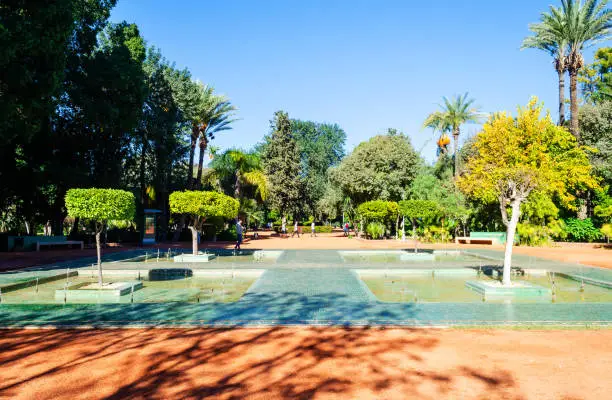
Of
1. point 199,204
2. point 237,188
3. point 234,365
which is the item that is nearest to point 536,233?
point 199,204

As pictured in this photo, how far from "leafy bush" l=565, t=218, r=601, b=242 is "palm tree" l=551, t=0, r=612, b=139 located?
19.0 ft

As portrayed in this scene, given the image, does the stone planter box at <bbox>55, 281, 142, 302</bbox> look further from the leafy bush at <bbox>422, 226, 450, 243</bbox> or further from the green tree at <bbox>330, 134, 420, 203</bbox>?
the green tree at <bbox>330, 134, 420, 203</bbox>

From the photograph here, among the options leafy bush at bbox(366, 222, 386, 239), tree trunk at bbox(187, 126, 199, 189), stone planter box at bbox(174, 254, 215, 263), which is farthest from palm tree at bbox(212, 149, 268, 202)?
stone planter box at bbox(174, 254, 215, 263)

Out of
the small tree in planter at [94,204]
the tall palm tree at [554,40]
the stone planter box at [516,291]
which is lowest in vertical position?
the stone planter box at [516,291]

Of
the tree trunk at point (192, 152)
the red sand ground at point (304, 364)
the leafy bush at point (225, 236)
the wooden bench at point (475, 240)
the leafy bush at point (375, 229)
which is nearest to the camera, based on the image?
the red sand ground at point (304, 364)

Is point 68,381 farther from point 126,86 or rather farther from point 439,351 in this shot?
point 126,86

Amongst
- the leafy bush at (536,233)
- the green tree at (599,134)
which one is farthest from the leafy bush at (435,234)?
the green tree at (599,134)

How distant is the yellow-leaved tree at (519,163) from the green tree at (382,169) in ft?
37.3

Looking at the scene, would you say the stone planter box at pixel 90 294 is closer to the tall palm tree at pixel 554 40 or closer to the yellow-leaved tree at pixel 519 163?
the yellow-leaved tree at pixel 519 163

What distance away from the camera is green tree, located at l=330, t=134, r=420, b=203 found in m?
38.9

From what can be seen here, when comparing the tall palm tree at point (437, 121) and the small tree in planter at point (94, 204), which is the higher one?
the tall palm tree at point (437, 121)

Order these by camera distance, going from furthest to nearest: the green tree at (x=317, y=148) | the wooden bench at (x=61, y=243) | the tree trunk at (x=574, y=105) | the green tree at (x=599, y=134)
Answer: the green tree at (x=317, y=148), the tree trunk at (x=574, y=105), the green tree at (x=599, y=134), the wooden bench at (x=61, y=243)

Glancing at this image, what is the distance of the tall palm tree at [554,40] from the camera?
94.9ft

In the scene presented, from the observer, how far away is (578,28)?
28344 mm
